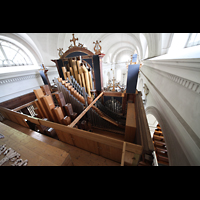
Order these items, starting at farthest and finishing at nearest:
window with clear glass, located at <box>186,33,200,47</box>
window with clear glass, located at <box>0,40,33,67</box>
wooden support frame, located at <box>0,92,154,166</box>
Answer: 1. window with clear glass, located at <box>0,40,33,67</box>
2. window with clear glass, located at <box>186,33,200,47</box>
3. wooden support frame, located at <box>0,92,154,166</box>

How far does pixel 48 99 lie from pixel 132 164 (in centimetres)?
181

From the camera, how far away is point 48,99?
1.58 m

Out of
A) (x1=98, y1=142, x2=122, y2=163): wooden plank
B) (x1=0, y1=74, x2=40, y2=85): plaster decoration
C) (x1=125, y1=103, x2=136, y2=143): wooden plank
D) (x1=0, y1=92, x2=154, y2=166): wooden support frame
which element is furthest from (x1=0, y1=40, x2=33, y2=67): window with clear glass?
(x1=125, y1=103, x2=136, y2=143): wooden plank

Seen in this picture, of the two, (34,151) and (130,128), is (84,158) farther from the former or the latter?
(130,128)

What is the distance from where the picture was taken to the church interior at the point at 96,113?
3.03ft

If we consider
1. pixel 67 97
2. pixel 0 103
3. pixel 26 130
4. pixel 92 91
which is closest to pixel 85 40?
pixel 92 91

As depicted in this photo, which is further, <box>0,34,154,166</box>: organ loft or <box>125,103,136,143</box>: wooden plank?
<box>125,103,136,143</box>: wooden plank

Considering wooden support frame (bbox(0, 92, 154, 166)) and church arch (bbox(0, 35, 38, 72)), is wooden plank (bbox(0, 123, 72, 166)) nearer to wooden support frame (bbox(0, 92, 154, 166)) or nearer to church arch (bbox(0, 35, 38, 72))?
wooden support frame (bbox(0, 92, 154, 166))

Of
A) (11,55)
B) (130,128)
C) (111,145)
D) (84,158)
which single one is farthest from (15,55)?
(130,128)

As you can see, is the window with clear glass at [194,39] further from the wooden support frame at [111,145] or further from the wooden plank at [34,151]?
the wooden plank at [34,151]

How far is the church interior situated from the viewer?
92cm

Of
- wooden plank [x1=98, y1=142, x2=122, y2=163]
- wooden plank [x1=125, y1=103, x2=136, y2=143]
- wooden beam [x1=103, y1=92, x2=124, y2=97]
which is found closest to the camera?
wooden plank [x1=98, y1=142, x2=122, y2=163]

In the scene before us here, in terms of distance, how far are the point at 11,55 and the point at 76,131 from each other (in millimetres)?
5921

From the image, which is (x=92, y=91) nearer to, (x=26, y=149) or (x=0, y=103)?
(x=26, y=149)
